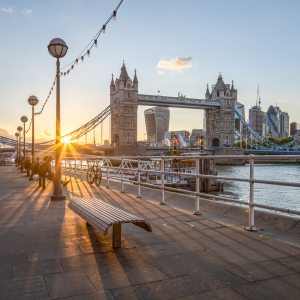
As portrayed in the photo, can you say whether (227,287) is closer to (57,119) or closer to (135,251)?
(135,251)

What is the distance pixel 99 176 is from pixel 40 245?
6.36 metres

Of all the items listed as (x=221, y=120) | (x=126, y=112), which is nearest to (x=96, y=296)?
(x=126, y=112)

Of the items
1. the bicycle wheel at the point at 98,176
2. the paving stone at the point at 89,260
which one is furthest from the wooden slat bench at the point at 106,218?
the bicycle wheel at the point at 98,176

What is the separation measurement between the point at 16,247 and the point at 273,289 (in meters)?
2.31

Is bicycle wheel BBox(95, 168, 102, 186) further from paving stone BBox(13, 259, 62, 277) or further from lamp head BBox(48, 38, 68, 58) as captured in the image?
paving stone BBox(13, 259, 62, 277)

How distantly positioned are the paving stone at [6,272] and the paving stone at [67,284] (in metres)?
0.28

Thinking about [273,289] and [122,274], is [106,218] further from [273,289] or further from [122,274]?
[273,289]

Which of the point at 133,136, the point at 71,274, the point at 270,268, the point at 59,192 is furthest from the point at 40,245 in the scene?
the point at 133,136

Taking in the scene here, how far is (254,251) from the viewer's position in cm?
295

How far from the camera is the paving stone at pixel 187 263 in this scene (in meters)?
2.50

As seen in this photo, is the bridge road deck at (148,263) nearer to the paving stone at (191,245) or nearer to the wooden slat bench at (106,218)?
the paving stone at (191,245)

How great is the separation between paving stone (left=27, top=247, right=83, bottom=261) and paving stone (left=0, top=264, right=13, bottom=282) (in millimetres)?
214

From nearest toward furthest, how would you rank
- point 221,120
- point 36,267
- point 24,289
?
point 24,289
point 36,267
point 221,120

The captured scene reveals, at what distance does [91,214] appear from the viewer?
327 centimetres
